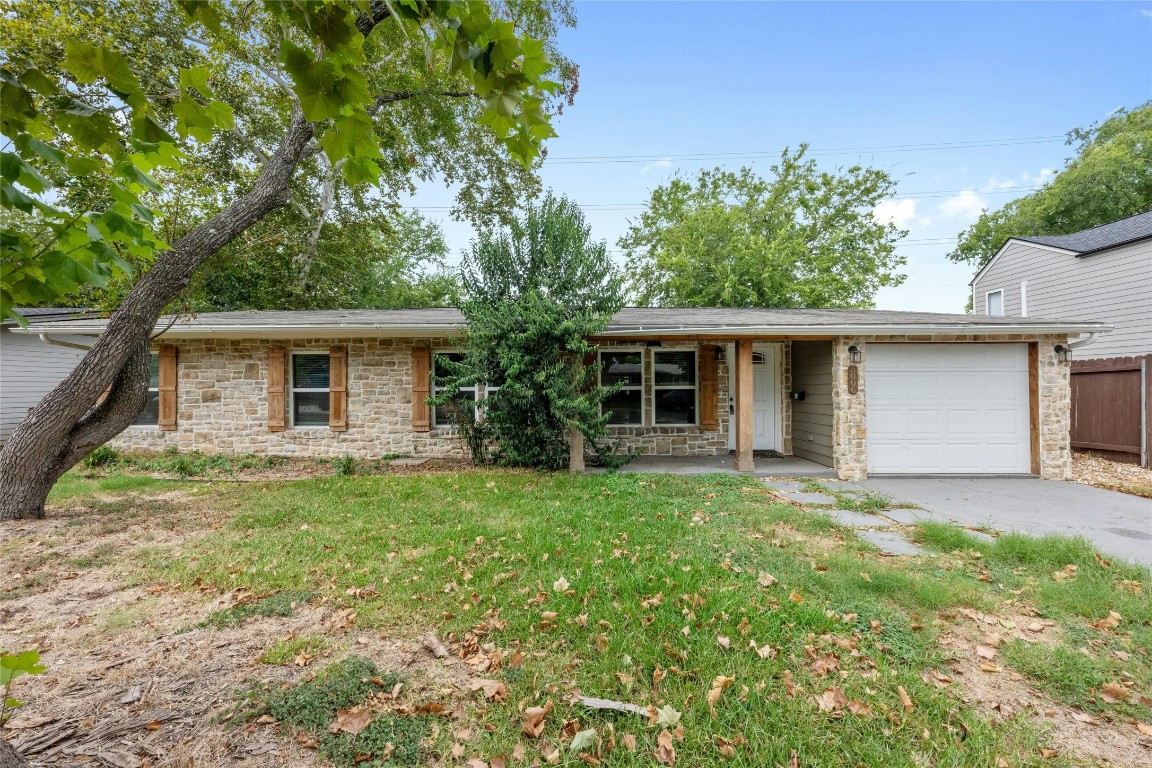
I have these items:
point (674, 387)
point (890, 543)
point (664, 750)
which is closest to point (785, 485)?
point (890, 543)

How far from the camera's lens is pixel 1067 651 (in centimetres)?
263

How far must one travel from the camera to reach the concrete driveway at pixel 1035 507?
4547 millimetres

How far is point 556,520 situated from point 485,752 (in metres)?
2.90

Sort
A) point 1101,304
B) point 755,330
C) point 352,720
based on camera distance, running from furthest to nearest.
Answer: point 1101,304
point 755,330
point 352,720

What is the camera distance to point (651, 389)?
8953 millimetres

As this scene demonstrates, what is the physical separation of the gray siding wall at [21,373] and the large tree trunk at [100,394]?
337 inches

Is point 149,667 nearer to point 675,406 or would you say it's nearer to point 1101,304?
point 675,406

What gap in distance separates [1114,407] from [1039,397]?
3031 millimetres

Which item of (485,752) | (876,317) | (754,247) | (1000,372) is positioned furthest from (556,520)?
(754,247)

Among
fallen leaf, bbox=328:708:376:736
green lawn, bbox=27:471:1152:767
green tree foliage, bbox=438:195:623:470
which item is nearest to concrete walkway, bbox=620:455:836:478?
green tree foliage, bbox=438:195:623:470

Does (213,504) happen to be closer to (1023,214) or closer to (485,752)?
(485,752)

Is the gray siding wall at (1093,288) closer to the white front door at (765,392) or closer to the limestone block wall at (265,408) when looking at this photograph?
the white front door at (765,392)

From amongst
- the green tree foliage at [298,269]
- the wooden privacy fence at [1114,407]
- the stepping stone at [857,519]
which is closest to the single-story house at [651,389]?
the stepping stone at [857,519]

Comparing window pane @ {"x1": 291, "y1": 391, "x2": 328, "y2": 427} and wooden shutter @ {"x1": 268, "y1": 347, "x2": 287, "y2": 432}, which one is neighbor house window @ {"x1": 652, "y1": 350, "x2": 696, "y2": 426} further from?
wooden shutter @ {"x1": 268, "y1": 347, "x2": 287, "y2": 432}
